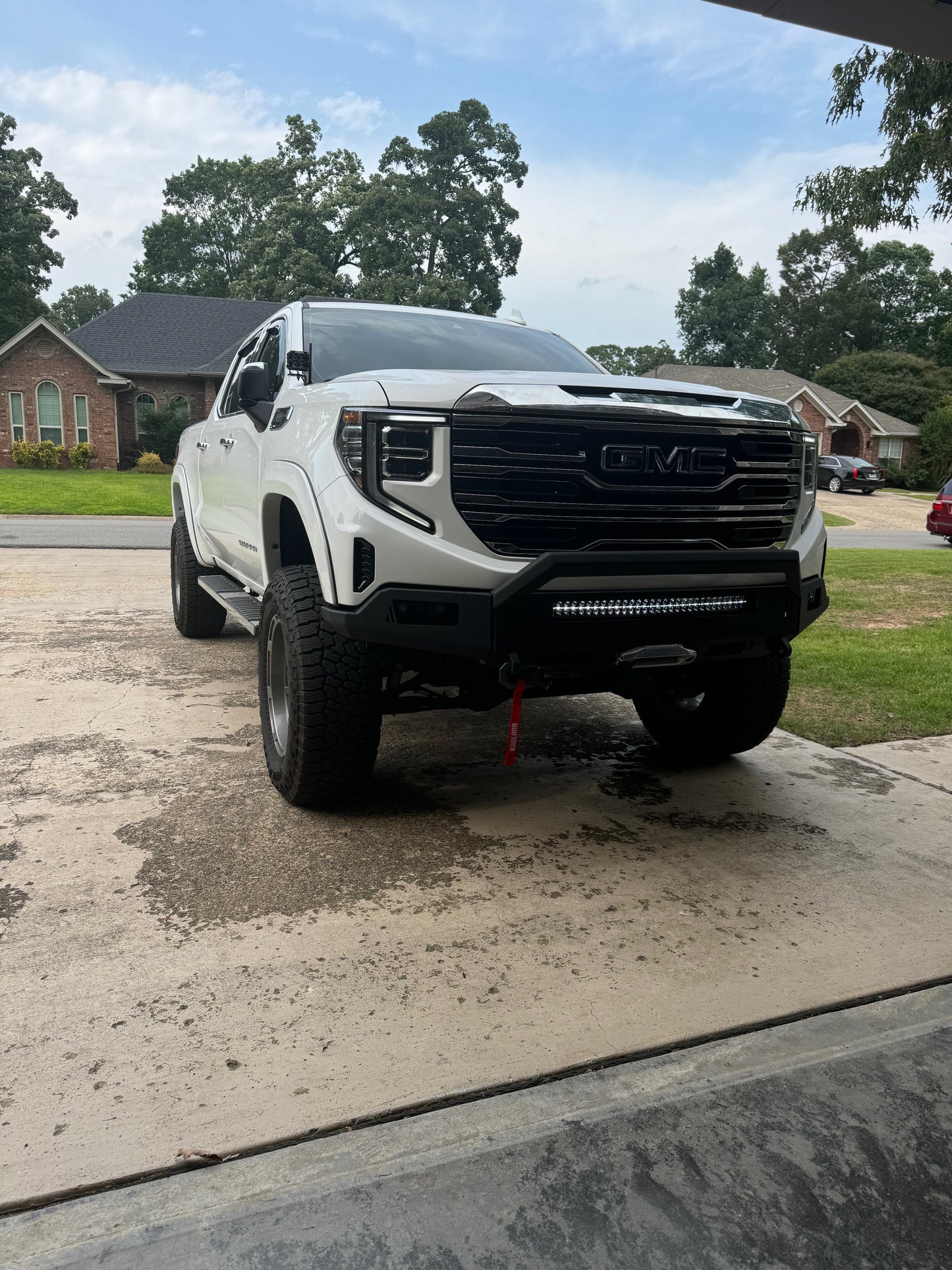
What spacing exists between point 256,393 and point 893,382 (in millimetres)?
60916

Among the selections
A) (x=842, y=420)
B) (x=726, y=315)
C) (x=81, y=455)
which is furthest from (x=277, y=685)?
(x=726, y=315)

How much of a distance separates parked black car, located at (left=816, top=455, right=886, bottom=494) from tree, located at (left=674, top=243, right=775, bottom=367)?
4246 cm

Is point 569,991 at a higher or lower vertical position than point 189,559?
lower

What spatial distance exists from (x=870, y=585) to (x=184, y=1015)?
448 inches

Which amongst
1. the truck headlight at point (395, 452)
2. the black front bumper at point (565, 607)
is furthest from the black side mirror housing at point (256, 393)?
the black front bumper at point (565, 607)

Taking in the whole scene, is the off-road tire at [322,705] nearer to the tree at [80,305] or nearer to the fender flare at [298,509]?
the fender flare at [298,509]

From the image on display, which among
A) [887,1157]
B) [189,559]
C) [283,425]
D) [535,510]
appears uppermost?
[283,425]

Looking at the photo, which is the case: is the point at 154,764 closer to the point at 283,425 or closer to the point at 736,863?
the point at 283,425

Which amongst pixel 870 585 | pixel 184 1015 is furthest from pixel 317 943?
pixel 870 585

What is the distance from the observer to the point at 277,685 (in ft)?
14.8

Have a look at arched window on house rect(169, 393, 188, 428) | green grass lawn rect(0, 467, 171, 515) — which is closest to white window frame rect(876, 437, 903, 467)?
arched window on house rect(169, 393, 188, 428)

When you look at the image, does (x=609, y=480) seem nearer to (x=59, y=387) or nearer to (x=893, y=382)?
(x=59, y=387)

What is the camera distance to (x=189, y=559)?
24.2 feet

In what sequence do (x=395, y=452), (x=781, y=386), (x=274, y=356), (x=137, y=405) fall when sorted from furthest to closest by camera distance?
1. (x=781, y=386)
2. (x=137, y=405)
3. (x=274, y=356)
4. (x=395, y=452)
